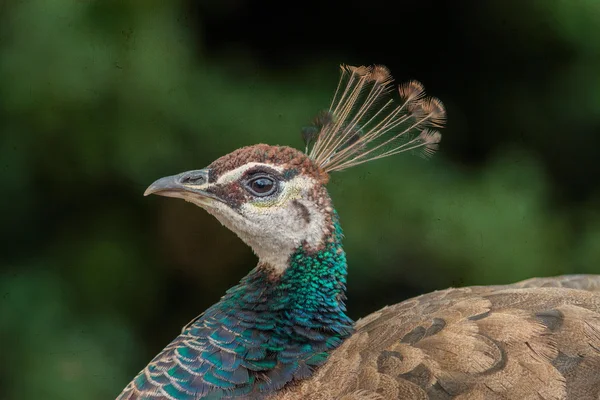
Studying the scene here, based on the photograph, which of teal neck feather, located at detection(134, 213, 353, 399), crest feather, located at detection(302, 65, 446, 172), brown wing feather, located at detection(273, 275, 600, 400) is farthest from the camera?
crest feather, located at detection(302, 65, 446, 172)

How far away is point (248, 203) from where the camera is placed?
1734mm

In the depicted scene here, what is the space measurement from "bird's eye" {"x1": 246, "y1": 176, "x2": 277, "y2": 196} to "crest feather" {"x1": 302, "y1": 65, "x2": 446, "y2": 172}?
200 millimetres

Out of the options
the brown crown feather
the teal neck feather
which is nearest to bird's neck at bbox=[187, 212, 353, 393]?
the teal neck feather

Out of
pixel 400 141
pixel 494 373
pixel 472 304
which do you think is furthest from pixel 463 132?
pixel 494 373

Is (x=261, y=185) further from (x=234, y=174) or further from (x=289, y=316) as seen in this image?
(x=289, y=316)

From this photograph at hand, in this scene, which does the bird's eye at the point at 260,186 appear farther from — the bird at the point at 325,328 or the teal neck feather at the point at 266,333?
the teal neck feather at the point at 266,333

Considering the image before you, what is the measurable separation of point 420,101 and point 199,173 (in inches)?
24.0

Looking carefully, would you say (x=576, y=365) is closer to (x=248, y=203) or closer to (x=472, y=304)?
(x=472, y=304)

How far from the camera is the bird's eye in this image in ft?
5.72

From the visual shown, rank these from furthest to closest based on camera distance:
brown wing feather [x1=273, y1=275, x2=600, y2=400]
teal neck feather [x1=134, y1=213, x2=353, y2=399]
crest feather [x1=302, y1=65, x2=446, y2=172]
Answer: crest feather [x1=302, y1=65, x2=446, y2=172]
teal neck feather [x1=134, y1=213, x2=353, y2=399]
brown wing feather [x1=273, y1=275, x2=600, y2=400]

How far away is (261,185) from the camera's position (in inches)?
68.7

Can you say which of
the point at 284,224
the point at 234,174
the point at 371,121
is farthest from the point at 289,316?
the point at 371,121

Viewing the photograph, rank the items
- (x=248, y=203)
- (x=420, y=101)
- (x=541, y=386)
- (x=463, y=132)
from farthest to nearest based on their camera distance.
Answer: (x=463, y=132)
(x=420, y=101)
(x=248, y=203)
(x=541, y=386)

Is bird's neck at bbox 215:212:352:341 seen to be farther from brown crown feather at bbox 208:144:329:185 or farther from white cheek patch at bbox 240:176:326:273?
brown crown feather at bbox 208:144:329:185
